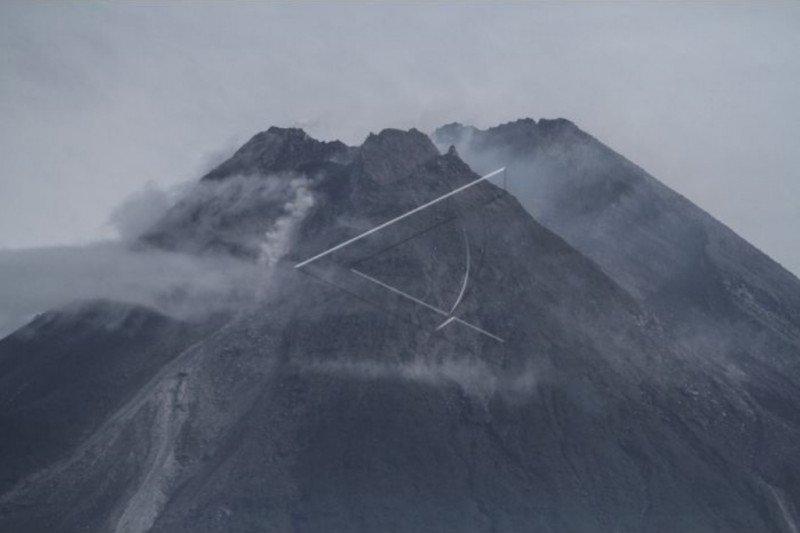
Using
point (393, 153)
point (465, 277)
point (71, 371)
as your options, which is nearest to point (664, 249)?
point (465, 277)

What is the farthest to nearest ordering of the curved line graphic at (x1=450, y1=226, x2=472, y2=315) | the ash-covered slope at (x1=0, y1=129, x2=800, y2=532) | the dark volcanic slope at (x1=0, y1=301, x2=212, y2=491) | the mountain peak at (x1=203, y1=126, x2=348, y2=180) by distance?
1. the mountain peak at (x1=203, y1=126, x2=348, y2=180)
2. the curved line graphic at (x1=450, y1=226, x2=472, y2=315)
3. the dark volcanic slope at (x1=0, y1=301, x2=212, y2=491)
4. the ash-covered slope at (x1=0, y1=129, x2=800, y2=532)

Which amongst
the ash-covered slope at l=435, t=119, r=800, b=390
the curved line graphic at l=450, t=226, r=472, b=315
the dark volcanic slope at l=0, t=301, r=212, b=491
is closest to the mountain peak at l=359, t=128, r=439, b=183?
the curved line graphic at l=450, t=226, r=472, b=315

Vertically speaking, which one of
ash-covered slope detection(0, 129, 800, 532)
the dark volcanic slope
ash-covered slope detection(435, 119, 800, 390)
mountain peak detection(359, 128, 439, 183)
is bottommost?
the dark volcanic slope

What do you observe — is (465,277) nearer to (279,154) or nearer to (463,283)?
(463,283)

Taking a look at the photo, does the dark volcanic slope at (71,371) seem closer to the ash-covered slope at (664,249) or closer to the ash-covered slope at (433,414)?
the ash-covered slope at (433,414)

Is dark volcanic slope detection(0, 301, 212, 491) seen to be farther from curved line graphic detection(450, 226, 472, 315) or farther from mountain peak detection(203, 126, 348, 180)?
mountain peak detection(203, 126, 348, 180)

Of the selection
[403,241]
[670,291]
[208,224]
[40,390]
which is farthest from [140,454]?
[670,291]

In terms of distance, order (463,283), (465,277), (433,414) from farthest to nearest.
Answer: (465,277) < (463,283) < (433,414)

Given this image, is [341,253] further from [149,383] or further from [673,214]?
[673,214]
